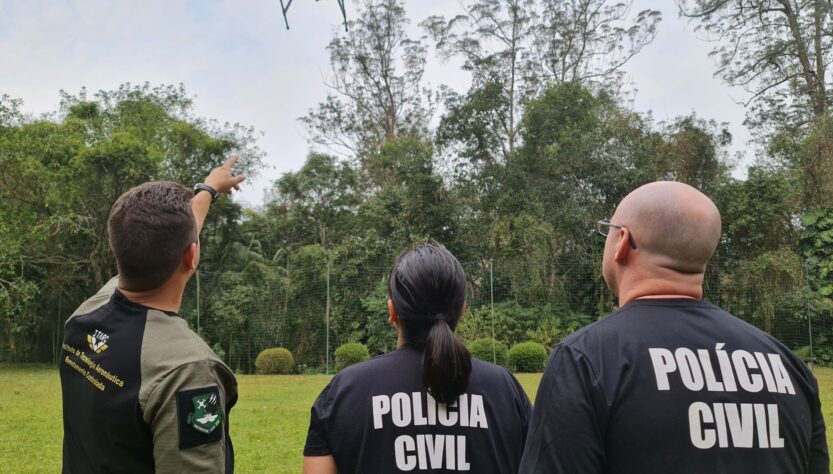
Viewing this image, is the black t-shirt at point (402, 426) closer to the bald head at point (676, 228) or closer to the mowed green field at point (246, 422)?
the bald head at point (676, 228)

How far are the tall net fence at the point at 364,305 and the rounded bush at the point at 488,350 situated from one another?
0.81 metres

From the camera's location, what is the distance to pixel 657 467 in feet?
4.07

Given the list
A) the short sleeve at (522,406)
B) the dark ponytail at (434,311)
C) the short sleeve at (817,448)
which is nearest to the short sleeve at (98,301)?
the dark ponytail at (434,311)

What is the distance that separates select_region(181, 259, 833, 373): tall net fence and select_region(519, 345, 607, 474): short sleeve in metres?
14.5

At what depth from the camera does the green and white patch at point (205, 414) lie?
55.8 inches

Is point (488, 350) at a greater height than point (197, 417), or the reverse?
point (197, 417)

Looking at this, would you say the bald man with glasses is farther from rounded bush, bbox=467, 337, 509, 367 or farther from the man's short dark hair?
rounded bush, bbox=467, 337, 509, 367

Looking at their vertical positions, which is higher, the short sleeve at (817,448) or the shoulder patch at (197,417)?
the shoulder patch at (197,417)

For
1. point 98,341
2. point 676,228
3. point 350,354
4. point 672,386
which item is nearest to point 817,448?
point 672,386

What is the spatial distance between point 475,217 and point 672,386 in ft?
60.1

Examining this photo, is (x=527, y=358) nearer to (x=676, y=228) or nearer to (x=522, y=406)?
(x=522, y=406)

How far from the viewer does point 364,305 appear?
53.9 feet

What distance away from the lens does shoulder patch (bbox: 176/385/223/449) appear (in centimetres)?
141

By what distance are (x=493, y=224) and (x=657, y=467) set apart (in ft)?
58.6
